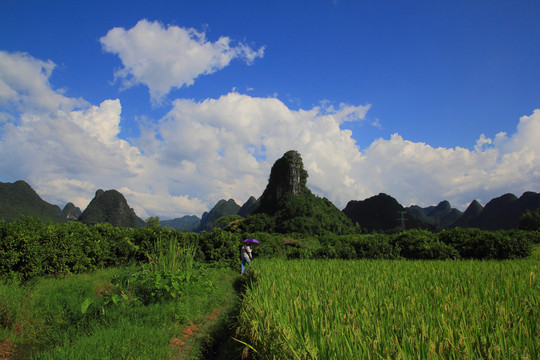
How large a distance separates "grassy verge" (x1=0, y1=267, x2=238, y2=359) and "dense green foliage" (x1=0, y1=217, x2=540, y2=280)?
1721 millimetres

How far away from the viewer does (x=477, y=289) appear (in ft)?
12.6

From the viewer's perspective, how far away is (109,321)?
4.72 metres

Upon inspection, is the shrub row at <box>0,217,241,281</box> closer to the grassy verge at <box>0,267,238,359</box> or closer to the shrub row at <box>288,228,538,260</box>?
the grassy verge at <box>0,267,238,359</box>

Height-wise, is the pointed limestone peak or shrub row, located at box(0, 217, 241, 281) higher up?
the pointed limestone peak

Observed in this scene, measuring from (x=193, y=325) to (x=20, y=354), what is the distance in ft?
8.54

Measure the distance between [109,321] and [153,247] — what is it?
9441 mm

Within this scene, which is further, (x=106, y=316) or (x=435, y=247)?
(x=435, y=247)

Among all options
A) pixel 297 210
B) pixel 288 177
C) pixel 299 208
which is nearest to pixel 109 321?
pixel 297 210

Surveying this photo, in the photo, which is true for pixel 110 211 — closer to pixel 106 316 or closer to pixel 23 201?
pixel 23 201

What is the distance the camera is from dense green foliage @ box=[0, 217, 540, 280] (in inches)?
303

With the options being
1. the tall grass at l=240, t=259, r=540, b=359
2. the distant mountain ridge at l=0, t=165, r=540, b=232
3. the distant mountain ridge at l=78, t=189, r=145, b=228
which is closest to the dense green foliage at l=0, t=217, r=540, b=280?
the tall grass at l=240, t=259, r=540, b=359

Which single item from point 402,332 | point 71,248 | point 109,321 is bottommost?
point 109,321

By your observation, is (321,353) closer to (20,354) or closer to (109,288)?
(20,354)

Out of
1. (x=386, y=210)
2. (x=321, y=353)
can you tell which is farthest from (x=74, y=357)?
(x=386, y=210)
